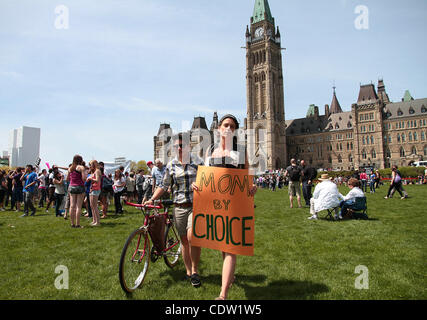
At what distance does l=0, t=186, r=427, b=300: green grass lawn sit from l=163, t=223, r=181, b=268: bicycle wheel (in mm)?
178

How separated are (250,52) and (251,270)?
93558 millimetres

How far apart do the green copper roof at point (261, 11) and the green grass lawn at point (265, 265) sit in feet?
312

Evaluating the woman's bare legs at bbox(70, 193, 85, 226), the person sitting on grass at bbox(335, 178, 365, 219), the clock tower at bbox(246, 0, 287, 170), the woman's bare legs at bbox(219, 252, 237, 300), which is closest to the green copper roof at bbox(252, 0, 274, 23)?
the clock tower at bbox(246, 0, 287, 170)

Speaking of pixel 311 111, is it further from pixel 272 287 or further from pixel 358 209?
pixel 272 287

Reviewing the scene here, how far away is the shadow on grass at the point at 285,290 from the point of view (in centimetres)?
394

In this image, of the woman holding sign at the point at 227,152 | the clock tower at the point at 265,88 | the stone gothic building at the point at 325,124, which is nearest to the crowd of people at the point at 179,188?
the woman holding sign at the point at 227,152

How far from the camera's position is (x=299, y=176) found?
13602 mm

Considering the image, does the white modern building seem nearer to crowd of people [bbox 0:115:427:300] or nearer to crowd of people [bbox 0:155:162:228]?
crowd of people [bbox 0:155:162:228]

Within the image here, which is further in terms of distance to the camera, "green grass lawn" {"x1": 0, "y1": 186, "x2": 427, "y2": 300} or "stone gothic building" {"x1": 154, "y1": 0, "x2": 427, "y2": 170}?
"stone gothic building" {"x1": 154, "y1": 0, "x2": 427, "y2": 170}

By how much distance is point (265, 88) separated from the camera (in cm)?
8712

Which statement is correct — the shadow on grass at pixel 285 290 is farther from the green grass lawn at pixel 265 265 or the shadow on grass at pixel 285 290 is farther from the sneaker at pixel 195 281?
the sneaker at pixel 195 281

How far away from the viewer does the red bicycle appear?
412 centimetres
